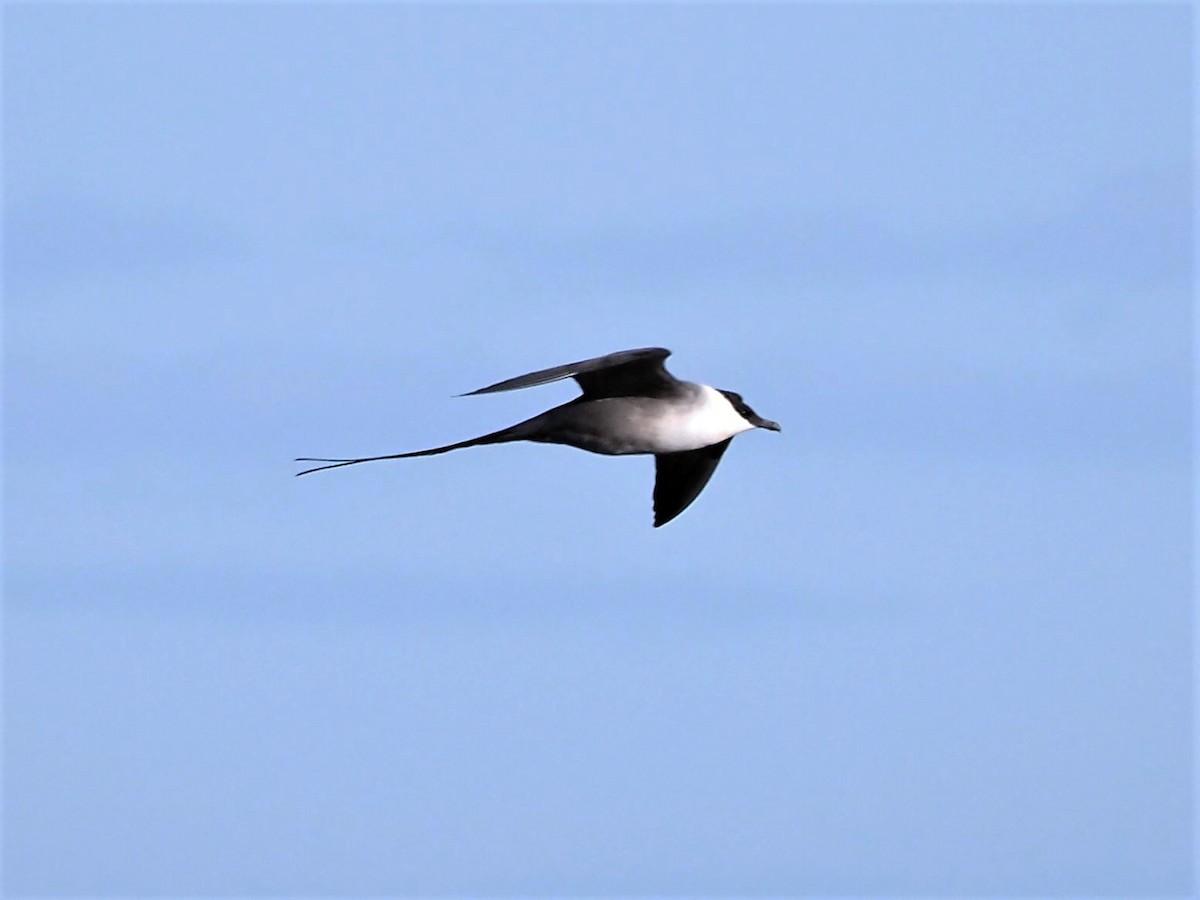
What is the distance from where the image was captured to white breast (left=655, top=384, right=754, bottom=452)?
2505 centimetres

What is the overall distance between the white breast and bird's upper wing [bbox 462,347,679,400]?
0.33 meters

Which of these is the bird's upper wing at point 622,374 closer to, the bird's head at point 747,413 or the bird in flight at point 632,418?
the bird in flight at point 632,418

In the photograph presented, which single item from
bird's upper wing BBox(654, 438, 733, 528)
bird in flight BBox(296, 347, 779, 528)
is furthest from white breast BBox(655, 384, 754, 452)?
bird's upper wing BBox(654, 438, 733, 528)

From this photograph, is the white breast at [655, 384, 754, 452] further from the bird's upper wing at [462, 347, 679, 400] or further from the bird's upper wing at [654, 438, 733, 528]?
the bird's upper wing at [654, 438, 733, 528]

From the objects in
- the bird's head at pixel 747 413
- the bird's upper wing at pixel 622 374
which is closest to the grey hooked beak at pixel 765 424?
the bird's head at pixel 747 413

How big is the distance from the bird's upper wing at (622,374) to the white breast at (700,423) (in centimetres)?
33

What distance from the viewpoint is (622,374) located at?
80.2 ft

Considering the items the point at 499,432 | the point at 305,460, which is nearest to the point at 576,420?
the point at 499,432

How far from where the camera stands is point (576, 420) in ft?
81.3

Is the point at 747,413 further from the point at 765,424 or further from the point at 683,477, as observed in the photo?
the point at 683,477

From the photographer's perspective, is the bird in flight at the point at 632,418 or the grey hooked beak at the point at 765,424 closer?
the bird in flight at the point at 632,418

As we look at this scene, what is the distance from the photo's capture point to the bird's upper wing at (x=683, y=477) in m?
27.8

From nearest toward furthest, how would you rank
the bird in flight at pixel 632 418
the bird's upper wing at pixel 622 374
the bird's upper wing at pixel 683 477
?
the bird's upper wing at pixel 622 374 < the bird in flight at pixel 632 418 < the bird's upper wing at pixel 683 477

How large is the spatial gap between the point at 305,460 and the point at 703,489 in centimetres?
575
